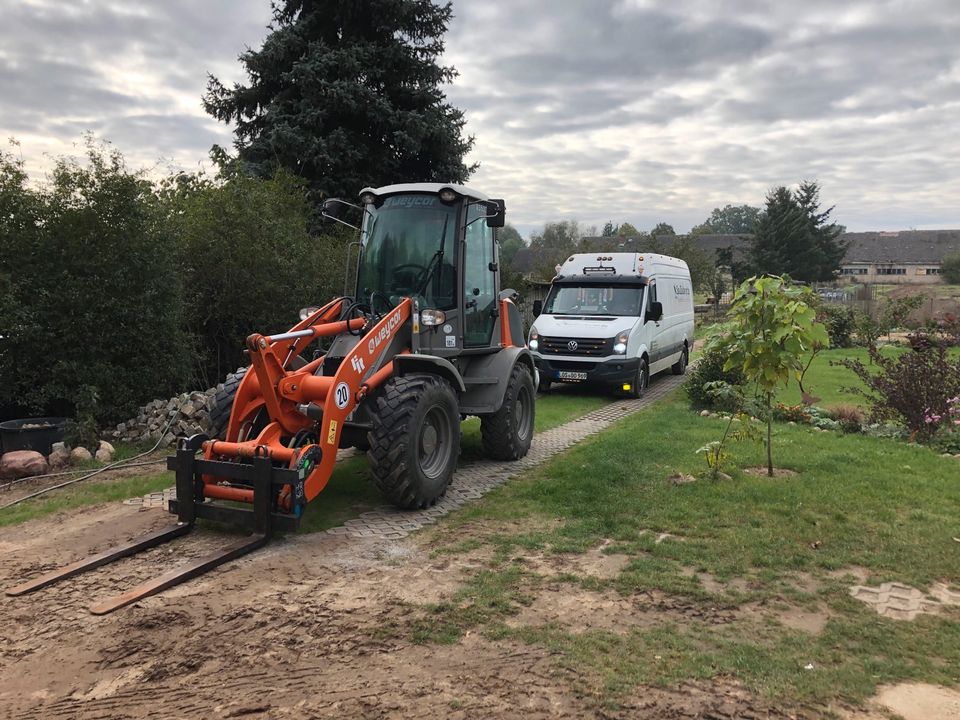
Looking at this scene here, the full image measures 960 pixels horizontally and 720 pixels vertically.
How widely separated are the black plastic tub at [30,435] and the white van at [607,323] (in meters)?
7.94

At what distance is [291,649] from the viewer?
3.75m

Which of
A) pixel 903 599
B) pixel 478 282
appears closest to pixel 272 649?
pixel 903 599

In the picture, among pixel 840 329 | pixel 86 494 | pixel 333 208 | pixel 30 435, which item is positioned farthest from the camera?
pixel 840 329

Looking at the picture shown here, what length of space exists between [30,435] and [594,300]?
9.71 m

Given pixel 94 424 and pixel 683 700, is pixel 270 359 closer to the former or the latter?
pixel 683 700

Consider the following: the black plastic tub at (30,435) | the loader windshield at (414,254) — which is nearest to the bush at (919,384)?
the loader windshield at (414,254)

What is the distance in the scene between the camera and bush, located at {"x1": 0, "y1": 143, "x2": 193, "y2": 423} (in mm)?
8461

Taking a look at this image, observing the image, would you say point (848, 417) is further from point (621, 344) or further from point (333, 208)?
point (333, 208)

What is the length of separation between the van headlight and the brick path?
52.4 inches

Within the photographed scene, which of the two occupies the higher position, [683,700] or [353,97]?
[353,97]

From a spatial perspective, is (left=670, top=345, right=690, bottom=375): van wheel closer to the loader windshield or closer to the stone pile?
the loader windshield

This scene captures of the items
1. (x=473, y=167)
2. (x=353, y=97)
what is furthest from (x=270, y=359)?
(x=473, y=167)

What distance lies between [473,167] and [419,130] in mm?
2613

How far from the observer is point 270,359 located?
5.54 m
